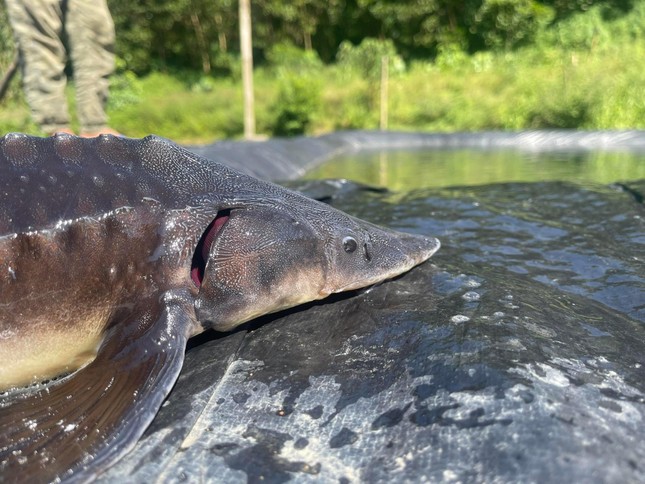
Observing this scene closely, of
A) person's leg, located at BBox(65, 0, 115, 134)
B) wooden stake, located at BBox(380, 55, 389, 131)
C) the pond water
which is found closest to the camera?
person's leg, located at BBox(65, 0, 115, 134)

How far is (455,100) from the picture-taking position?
1458 cm

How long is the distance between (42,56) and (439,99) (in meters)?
12.5

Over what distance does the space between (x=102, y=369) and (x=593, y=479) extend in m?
1.00

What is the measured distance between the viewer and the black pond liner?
95 centimetres

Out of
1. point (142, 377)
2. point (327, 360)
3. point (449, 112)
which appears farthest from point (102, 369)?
point (449, 112)

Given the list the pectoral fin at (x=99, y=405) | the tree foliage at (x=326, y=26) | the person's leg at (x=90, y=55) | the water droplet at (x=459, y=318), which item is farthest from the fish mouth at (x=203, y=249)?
the tree foliage at (x=326, y=26)

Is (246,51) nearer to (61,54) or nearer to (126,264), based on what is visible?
(61,54)

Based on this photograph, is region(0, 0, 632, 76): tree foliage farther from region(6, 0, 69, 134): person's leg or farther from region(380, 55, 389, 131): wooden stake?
region(6, 0, 69, 134): person's leg

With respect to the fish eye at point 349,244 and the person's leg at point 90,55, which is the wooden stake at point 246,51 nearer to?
the person's leg at point 90,55

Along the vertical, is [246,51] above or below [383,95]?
above

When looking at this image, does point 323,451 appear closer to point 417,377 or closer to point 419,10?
point 417,377

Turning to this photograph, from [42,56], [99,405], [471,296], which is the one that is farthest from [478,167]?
[99,405]

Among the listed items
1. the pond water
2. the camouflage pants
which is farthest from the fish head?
the pond water

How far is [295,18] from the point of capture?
23.9 m
